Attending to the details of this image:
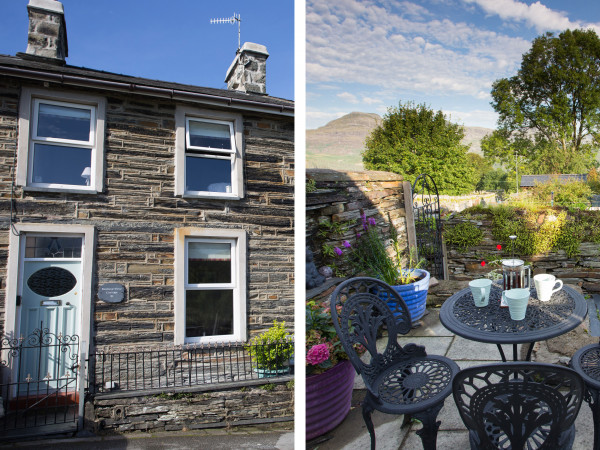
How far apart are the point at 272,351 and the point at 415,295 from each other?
1272 millimetres

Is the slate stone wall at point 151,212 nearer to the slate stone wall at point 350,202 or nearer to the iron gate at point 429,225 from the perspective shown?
the slate stone wall at point 350,202

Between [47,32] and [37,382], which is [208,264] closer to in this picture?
[37,382]

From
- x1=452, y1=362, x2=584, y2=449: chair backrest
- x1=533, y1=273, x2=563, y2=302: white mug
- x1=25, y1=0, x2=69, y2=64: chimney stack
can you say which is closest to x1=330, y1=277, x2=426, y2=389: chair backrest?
x1=452, y1=362, x2=584, y2=449: chair backrest

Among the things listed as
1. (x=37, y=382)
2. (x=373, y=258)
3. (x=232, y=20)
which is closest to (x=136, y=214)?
(x=37, y=382)

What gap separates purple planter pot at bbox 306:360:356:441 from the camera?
1.54 meters

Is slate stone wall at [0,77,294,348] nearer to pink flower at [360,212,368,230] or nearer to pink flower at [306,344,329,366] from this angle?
pink flower at [306,344,329,366]

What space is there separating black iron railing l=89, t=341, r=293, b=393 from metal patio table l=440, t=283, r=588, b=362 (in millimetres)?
859

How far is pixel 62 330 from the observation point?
177cm

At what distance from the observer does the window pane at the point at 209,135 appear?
88.3 inches

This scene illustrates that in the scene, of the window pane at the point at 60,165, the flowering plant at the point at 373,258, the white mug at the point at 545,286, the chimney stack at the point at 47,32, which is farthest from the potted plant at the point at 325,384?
the chimney stack at the point at 47,32

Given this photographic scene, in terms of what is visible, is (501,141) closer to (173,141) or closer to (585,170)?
(585,170)

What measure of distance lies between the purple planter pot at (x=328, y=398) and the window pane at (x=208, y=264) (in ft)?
2.39

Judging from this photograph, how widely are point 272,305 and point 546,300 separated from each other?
4.29ft

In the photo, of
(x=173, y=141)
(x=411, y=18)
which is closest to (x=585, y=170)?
(x=411, y=18)
